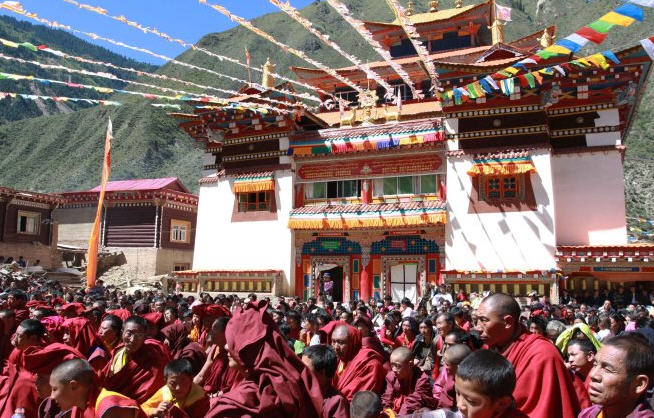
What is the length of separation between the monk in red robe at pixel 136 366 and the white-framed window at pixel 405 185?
15.8 meters

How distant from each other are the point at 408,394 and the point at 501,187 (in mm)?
14769

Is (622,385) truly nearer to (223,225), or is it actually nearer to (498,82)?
(498,82)

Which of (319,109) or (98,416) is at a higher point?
(319,109)

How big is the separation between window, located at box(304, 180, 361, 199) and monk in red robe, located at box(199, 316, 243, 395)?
15.9m

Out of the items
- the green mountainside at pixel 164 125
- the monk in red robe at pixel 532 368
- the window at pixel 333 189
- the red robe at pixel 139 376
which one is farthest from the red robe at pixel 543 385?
the green mountainside at pixel 164 125

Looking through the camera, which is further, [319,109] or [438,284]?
[319,109]

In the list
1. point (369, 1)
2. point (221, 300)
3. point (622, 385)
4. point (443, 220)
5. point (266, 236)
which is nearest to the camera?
point (622, 385)

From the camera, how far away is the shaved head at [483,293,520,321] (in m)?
3.73

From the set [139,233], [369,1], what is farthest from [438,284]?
[369,1]

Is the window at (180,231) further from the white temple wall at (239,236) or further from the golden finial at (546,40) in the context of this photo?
the golden finial at (546,40)

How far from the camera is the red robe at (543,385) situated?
3.23 metres

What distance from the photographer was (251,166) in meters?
22.7

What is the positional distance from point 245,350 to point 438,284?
16.9 meters

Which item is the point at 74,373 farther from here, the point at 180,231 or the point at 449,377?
the point at 180,231
